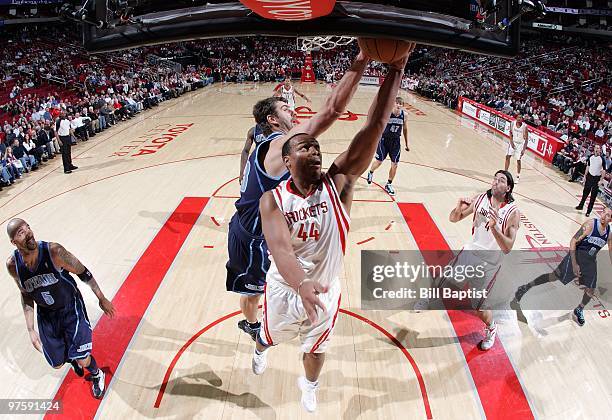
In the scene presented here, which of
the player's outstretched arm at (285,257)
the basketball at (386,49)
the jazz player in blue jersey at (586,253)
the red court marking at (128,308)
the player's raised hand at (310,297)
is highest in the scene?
the basketball at (386,49)

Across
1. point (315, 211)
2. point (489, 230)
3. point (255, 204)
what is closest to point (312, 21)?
point (315, 211)

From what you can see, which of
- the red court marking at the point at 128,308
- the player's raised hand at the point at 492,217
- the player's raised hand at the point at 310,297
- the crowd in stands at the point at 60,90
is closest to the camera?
the player's raised hand at the point at 310,297

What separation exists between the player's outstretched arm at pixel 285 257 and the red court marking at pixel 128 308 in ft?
8.05

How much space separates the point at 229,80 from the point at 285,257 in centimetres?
2544

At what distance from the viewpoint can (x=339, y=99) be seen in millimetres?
2387

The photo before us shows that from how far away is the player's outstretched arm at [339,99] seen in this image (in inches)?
90.9

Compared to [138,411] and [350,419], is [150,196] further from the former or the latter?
[350,419]

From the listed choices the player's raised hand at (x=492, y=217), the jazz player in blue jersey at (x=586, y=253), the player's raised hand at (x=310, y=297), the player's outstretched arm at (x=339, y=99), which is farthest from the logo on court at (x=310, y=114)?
the player's raised hand at (x=310, y=297)

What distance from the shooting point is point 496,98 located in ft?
57.8

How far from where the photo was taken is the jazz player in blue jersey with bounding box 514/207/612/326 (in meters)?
4.57

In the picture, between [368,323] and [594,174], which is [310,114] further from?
[368,323]

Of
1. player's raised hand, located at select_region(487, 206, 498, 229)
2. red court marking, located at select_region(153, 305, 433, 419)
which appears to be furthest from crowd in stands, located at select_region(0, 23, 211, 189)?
player's raised hand, located at select_region(487, 206, 498, 229)

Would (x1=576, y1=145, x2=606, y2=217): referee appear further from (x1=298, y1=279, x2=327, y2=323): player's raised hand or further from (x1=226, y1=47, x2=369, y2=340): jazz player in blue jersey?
(x1=298, y1=279, x2=327, y2=323): player's raised hand

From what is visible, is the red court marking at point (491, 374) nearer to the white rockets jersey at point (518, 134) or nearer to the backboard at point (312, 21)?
the backboard at point (312, 21)
